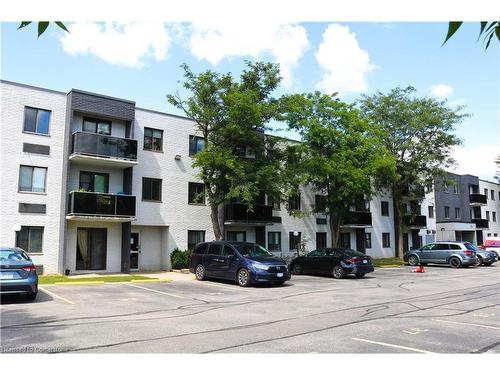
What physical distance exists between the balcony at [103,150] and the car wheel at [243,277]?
31.8ft

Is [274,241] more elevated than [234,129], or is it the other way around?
[234,129]

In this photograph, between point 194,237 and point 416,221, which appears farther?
point 416,221

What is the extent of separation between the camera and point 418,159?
35.5m

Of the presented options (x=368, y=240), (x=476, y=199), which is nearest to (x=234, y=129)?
(x=368, y=240)

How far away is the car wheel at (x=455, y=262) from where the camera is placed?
98.1 feet

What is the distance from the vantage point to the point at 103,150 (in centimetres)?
2325

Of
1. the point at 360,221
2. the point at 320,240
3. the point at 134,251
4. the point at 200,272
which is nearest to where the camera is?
the point at 200,272

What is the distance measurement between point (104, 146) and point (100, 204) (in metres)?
2.98

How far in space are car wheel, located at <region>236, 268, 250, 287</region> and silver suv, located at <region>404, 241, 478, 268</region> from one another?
60.6ft

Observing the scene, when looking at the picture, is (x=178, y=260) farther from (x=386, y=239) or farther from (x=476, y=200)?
(x=476, y=200)

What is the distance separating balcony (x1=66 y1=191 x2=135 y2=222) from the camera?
22.2 meters

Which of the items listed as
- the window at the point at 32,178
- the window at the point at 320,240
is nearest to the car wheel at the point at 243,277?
the window at the point at 32,178

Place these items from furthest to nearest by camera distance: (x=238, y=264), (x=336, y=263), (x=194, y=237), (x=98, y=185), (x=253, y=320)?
(x=194, y=237)
(x=98, y=185)
(x=336, y=263)
(x=238, y=264)
(x=253, y=320)

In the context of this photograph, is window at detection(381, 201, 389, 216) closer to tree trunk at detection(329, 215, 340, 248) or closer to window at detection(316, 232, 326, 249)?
window at detection(316, 232, 326, 249)
